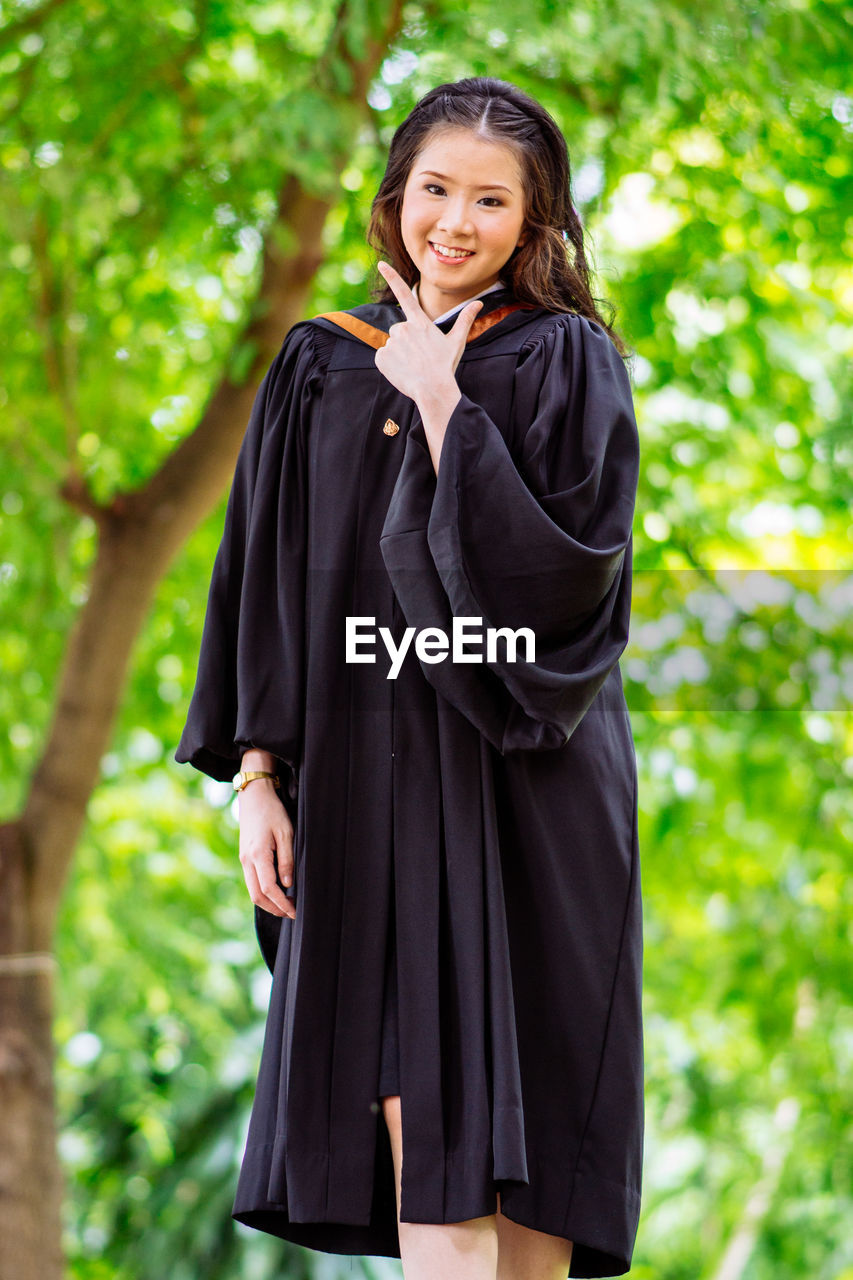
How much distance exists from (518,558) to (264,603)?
1.20 ft

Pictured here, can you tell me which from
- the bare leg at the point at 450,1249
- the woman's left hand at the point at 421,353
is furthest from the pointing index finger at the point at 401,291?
the bare leg at the point at 450,1249

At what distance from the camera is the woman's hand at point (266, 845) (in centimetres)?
178

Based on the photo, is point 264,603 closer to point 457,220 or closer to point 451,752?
point 451,752

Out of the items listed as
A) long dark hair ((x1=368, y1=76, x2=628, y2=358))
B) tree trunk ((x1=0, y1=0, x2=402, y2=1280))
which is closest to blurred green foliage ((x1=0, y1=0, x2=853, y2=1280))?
tree trunk ((x1=0, y1=0, x2=402, y2=1280))

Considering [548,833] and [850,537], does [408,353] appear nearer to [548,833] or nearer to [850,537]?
[548,833]

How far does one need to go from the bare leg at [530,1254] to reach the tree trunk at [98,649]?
2994mm

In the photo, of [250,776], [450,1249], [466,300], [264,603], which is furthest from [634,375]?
[450,1249]

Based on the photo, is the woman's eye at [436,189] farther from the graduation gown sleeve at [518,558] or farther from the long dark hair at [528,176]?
the graduation gown sleeve at [518,558]

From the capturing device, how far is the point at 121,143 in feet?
16.5

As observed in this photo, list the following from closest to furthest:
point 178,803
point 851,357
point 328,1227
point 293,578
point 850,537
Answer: point 328,1227 < point 293,578 < point 851,357 < point 850,537 < point 178,803

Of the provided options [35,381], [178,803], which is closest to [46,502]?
[35,381]

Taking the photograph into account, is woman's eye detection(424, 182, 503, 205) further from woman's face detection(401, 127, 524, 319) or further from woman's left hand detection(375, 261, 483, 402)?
woman's left hand detection(375, 261, 483, 402)

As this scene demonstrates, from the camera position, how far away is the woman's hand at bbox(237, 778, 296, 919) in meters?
1.78

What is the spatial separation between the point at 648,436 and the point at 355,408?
3.56 m
